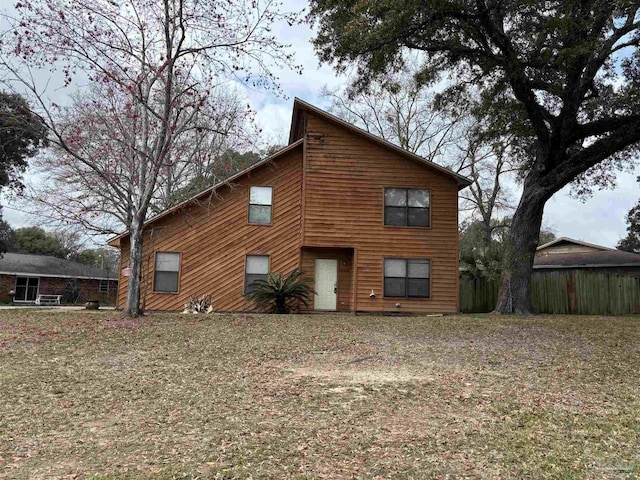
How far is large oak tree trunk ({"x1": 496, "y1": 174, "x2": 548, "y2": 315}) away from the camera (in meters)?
14.6

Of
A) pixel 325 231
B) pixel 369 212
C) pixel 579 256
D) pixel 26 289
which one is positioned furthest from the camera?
pixel 26 289

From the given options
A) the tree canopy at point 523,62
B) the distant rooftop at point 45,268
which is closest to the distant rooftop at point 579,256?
the tree canopy at point 523,62

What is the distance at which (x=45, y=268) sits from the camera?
2670cm

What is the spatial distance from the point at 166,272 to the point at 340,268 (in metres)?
5.62

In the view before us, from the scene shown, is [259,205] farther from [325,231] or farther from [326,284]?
[326,284]

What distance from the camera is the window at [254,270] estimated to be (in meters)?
15.3

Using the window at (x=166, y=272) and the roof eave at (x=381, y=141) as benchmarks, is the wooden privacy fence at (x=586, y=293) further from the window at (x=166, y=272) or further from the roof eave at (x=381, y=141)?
the window at (x=166, y=272)

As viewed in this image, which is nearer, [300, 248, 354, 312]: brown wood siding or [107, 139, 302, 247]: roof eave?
[107, 139, 302, 247]: roof eave

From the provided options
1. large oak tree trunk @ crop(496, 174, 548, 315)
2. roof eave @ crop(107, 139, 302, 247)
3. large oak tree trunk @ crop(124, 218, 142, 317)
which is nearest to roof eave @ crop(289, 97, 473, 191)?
roof eave @ crop(107, 139, 302, 247)

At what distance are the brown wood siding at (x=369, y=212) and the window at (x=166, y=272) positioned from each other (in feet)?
13.9

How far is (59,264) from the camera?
2825cm

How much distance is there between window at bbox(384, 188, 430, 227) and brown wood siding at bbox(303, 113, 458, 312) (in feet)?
0.59

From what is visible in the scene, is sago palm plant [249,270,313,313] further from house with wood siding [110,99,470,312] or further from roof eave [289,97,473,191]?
roof eave [289,97,473,191]

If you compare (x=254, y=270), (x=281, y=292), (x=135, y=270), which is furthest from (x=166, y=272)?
(x=281, y=292)
